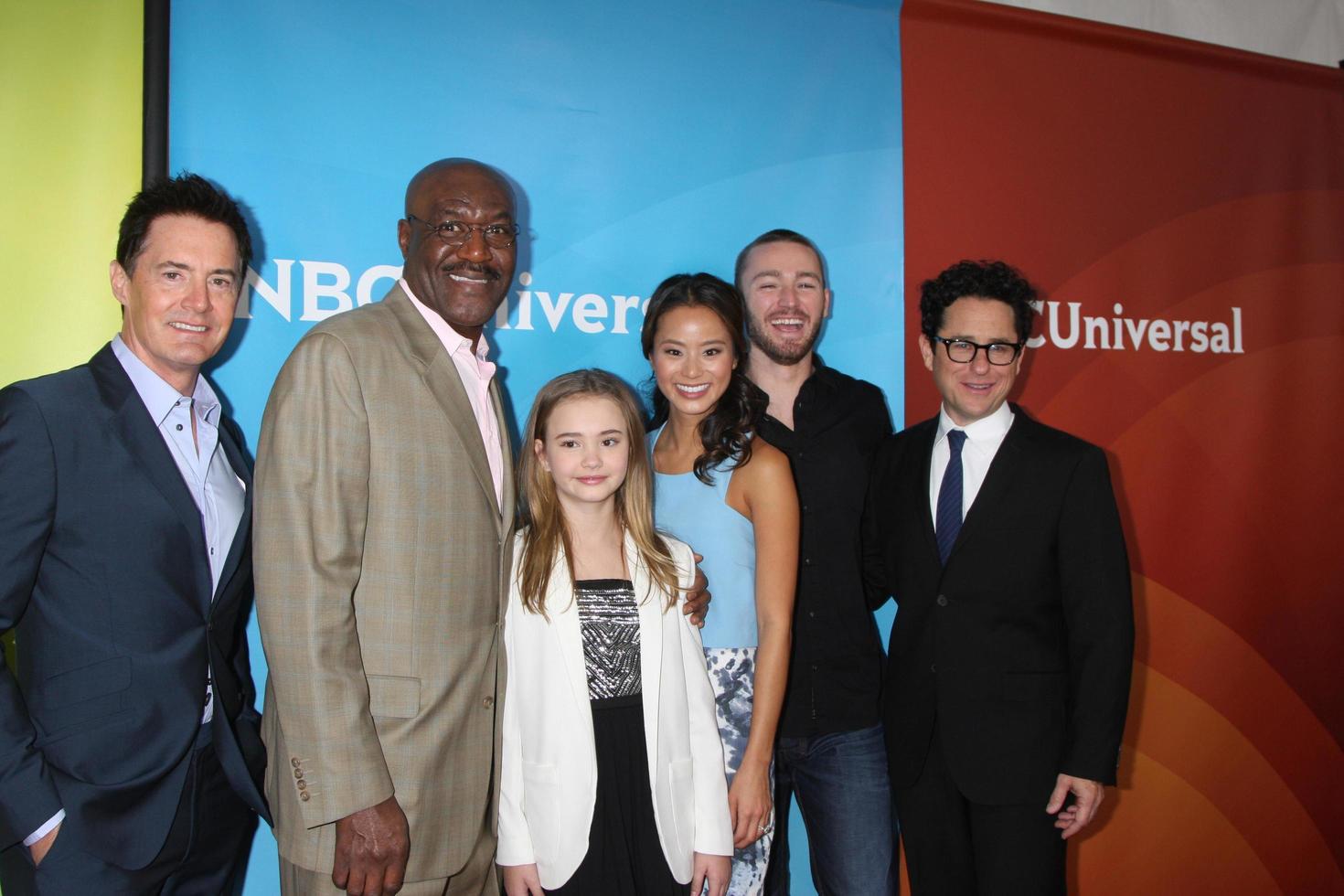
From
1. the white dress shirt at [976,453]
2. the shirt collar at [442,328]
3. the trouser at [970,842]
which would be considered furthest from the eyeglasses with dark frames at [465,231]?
the trouser at [970,842]

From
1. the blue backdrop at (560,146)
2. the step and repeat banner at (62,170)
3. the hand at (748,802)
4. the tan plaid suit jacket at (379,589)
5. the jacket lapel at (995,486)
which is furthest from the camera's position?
the blue backdrop at (560,146)

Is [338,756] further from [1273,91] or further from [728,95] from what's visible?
[1273,91]

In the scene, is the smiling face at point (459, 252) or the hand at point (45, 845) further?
the smiling face at point (459, 252)

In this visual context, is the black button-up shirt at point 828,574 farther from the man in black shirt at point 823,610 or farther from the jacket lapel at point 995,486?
the jacket lapel at point 995,486

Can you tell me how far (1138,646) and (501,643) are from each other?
2804 mm

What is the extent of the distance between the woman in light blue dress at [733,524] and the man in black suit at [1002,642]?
15.1 inches

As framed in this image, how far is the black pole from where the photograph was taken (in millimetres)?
2316

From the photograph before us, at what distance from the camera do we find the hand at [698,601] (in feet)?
6.45

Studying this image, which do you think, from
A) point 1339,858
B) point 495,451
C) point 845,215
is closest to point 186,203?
point 495,451

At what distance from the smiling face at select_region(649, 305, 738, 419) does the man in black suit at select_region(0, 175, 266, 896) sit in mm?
1008

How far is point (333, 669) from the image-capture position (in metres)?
1.58

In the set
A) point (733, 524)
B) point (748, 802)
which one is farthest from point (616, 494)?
point (748, 802)

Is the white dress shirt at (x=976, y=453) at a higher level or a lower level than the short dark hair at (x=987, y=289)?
lower

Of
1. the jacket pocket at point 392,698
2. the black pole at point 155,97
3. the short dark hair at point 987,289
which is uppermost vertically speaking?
Result: the black pole at point 155,97
